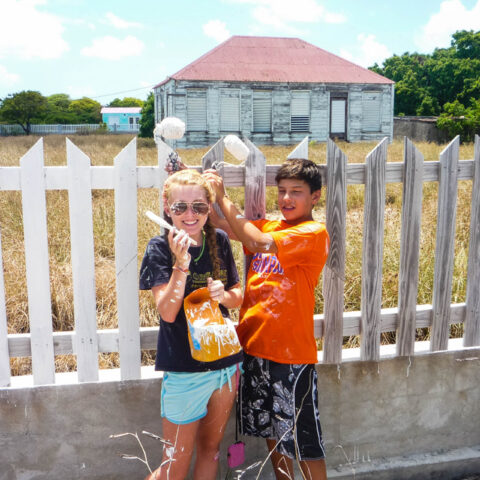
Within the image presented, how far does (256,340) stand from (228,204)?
2.00 feet

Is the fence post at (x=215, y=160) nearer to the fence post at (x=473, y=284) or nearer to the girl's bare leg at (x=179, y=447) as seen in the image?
the girl's bare leg at (x=179, y=447)

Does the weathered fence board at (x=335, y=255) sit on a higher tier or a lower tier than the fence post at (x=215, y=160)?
lower

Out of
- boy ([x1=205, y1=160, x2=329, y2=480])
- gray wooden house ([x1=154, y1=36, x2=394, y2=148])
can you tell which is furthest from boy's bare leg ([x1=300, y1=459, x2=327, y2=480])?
gray wooden house ([x1=154, y1=36, x2=394, y2=148])

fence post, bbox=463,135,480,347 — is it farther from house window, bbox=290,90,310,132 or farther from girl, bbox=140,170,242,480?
house window, bbox=290,90,310,132

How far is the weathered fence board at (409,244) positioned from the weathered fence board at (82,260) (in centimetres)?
159

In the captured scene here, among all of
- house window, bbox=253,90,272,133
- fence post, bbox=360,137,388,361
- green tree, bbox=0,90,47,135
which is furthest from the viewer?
green tree, bbox=0,90,47,135

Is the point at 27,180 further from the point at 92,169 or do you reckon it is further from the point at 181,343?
the point at 181,343

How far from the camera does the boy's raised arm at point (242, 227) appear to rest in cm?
225

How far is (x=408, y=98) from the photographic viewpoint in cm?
3797

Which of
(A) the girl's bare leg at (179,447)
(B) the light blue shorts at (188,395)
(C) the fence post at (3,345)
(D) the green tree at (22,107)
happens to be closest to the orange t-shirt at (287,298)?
(B) the light blue shorts at (188,395)

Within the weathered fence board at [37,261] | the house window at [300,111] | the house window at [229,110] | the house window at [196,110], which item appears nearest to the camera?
the weathered fence board at [37,261]

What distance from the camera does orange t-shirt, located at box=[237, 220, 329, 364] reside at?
2.27 meters

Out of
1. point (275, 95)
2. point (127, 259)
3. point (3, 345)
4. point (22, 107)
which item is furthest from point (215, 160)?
point (22, 107)

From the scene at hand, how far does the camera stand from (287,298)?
2.33 metres
